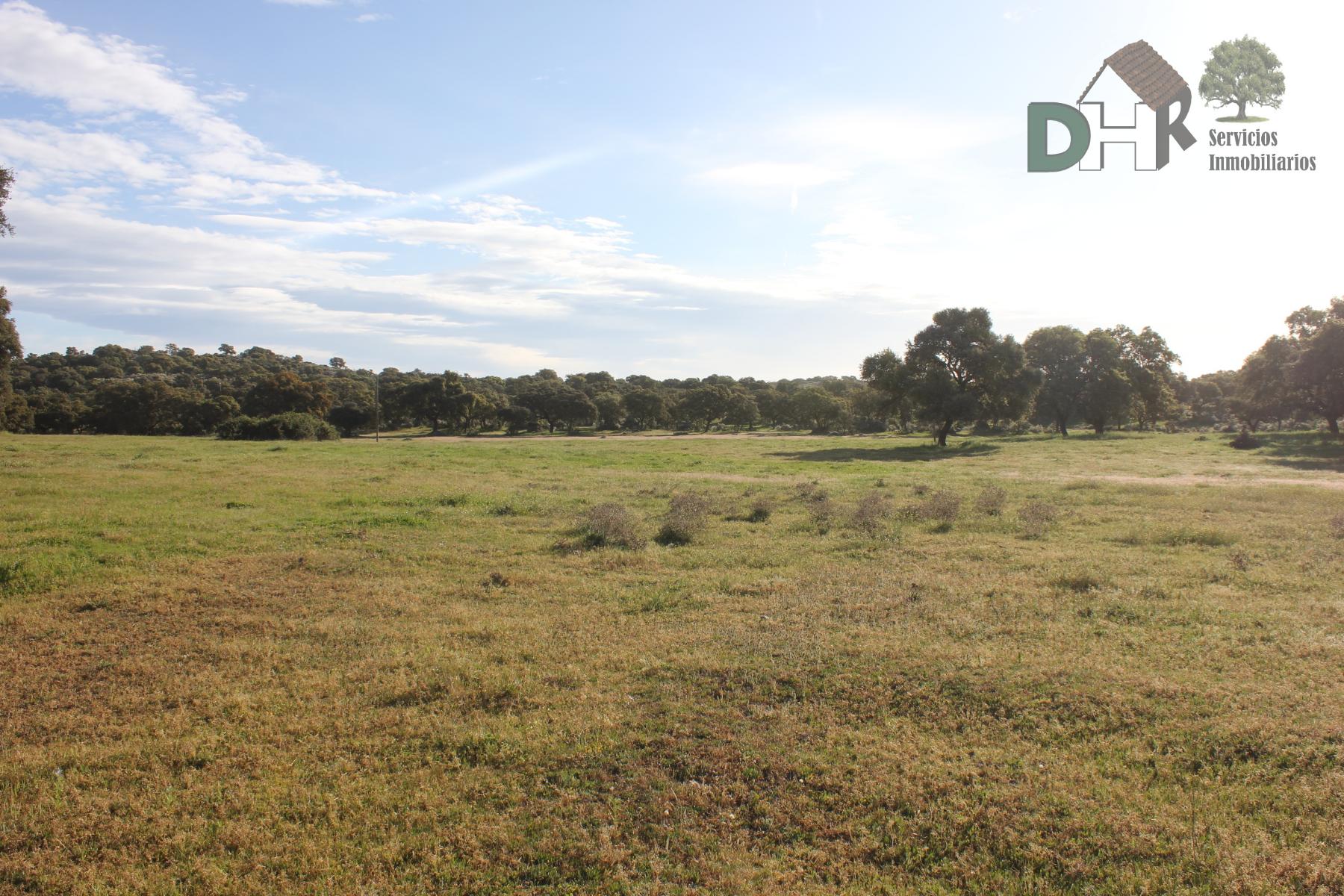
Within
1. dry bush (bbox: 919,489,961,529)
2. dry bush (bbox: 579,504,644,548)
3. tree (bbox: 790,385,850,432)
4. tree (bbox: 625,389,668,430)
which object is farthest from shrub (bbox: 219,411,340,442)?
tree (bbox: 790,385,850,432)

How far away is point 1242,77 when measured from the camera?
1991 cm

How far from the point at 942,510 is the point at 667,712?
13.6m

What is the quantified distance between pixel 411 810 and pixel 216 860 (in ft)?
4.09

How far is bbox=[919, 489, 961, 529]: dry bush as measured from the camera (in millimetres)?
18234

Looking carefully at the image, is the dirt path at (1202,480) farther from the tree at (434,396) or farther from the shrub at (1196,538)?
the tree at (434,396)

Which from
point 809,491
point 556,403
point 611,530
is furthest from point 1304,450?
point 556,403

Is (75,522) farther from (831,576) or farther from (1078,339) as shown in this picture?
(1078,339)

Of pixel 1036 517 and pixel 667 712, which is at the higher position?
pixel 1036 517

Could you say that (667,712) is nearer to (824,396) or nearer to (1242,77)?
(1242,77)

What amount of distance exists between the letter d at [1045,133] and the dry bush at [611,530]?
1569cm

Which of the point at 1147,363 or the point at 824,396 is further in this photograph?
the point at 824,396

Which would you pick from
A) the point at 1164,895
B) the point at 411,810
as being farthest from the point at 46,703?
the point at 1164,895

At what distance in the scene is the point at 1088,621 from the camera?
9711 mm

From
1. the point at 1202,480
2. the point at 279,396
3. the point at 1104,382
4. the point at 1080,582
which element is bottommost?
the point at 1080,582
